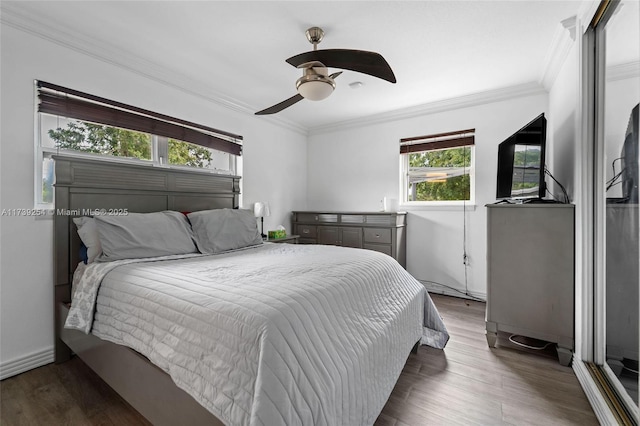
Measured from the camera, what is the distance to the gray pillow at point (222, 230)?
2432 mm

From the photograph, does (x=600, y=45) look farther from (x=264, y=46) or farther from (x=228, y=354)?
(x=228, y=354)

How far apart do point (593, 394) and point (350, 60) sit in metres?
2.33

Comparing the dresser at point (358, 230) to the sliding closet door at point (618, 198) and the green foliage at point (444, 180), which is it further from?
the sliding closet door at point (618, 198)

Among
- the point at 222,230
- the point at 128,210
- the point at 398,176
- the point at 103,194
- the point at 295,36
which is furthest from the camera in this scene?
the point at 398,176

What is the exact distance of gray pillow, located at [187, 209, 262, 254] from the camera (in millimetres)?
2432

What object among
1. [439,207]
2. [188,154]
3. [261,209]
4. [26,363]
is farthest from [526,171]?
[26,363]

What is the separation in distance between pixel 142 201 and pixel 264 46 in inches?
67.5

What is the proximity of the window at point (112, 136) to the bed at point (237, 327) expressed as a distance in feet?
0.70

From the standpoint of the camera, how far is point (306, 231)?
13.9ft

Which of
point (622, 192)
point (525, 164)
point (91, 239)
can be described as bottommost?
point (91, 239)

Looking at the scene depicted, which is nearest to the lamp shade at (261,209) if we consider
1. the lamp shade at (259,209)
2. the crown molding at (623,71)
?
the lamp shade at (259,209)

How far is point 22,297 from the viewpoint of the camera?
6.39ft

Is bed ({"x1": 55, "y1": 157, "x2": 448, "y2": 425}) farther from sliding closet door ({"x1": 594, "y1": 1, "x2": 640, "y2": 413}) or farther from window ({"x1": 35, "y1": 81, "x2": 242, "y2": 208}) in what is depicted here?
sliding closet door ({"x1": 594, "y1": 1, "x2": 640, "y2": 413})

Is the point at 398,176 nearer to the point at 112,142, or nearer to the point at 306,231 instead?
the point at 306,231
